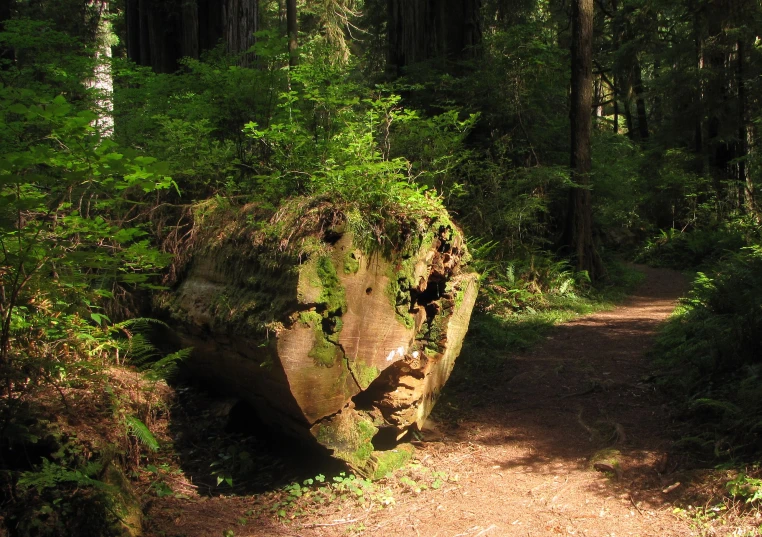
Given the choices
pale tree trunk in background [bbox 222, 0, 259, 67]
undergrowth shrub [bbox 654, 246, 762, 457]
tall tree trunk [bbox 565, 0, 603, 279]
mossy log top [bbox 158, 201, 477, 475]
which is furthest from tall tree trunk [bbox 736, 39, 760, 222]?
mossy log top [bbox 158, 201, 477, 475]

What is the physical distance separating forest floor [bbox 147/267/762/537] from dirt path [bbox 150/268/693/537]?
1 centimetres

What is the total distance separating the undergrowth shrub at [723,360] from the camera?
16.6 ft

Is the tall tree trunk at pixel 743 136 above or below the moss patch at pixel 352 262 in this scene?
above

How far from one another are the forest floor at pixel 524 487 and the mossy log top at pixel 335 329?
457 millimetres

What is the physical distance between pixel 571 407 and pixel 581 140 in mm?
8016

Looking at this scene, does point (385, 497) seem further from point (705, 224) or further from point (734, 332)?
point (705, 224)

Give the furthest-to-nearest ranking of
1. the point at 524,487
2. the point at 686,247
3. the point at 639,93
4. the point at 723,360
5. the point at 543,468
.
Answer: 1. the point at 639,93
2. the point at 686,247
3. the point at 723,360
4. the point at 543,468
5. the point at 524,487

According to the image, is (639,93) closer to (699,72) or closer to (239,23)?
(699,72)

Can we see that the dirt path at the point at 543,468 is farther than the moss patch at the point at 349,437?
No

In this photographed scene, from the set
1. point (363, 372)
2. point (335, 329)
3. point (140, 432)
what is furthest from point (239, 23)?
point (140, 432)

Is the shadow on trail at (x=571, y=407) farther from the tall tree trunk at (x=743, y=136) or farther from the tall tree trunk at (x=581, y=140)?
the tall tree trunk at (x=743, y=136)

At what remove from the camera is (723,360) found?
20.1 ft

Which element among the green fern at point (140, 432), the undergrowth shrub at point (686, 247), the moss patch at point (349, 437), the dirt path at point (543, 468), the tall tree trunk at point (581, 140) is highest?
the tall tree trunk at point (581, 140)

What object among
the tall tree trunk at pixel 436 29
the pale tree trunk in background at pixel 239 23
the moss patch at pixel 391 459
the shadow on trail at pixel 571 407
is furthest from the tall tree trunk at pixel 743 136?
the moss patch at pixel 391 459
